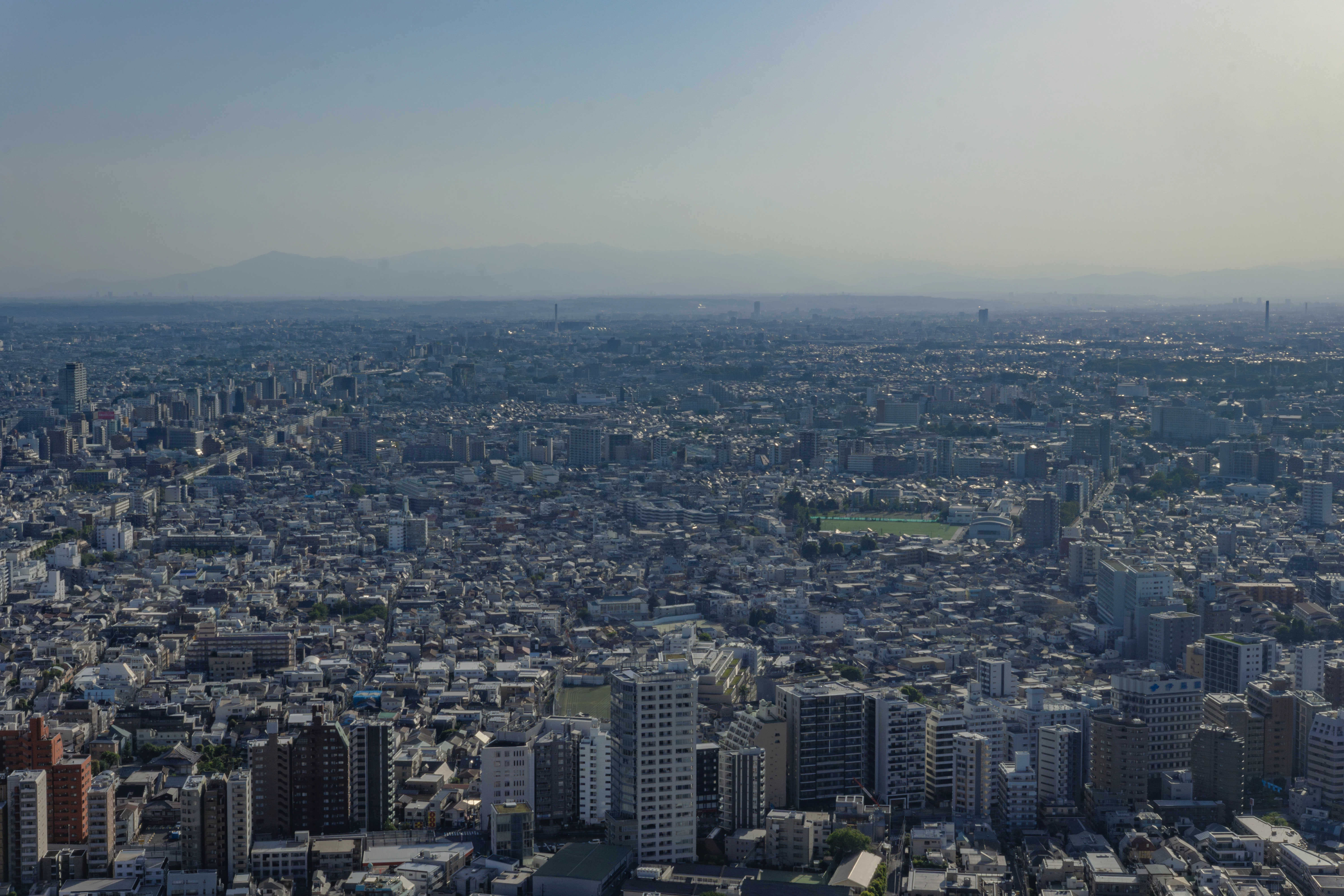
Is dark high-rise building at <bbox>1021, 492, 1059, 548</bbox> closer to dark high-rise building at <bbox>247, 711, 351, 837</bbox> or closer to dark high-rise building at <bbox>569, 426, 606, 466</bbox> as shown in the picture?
dark high-rise building at <bbox>569, 426, 606, 466</bbox>

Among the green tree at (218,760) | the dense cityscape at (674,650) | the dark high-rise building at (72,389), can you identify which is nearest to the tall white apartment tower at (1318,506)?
the dense cityscape at (674,650)

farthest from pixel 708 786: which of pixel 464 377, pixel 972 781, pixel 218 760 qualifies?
pixel 464 377

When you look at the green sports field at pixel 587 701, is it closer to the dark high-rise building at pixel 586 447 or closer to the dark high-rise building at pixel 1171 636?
the dark high-rise building at pixel 1171 636

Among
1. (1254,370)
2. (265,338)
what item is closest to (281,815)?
(1254,370)

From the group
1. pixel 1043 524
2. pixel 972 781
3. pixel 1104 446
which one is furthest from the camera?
pixel 1104 446

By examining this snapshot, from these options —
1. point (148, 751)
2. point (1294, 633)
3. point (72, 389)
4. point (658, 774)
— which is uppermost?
point (72, 389)

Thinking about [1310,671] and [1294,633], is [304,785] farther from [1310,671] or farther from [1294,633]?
[1294,633]
